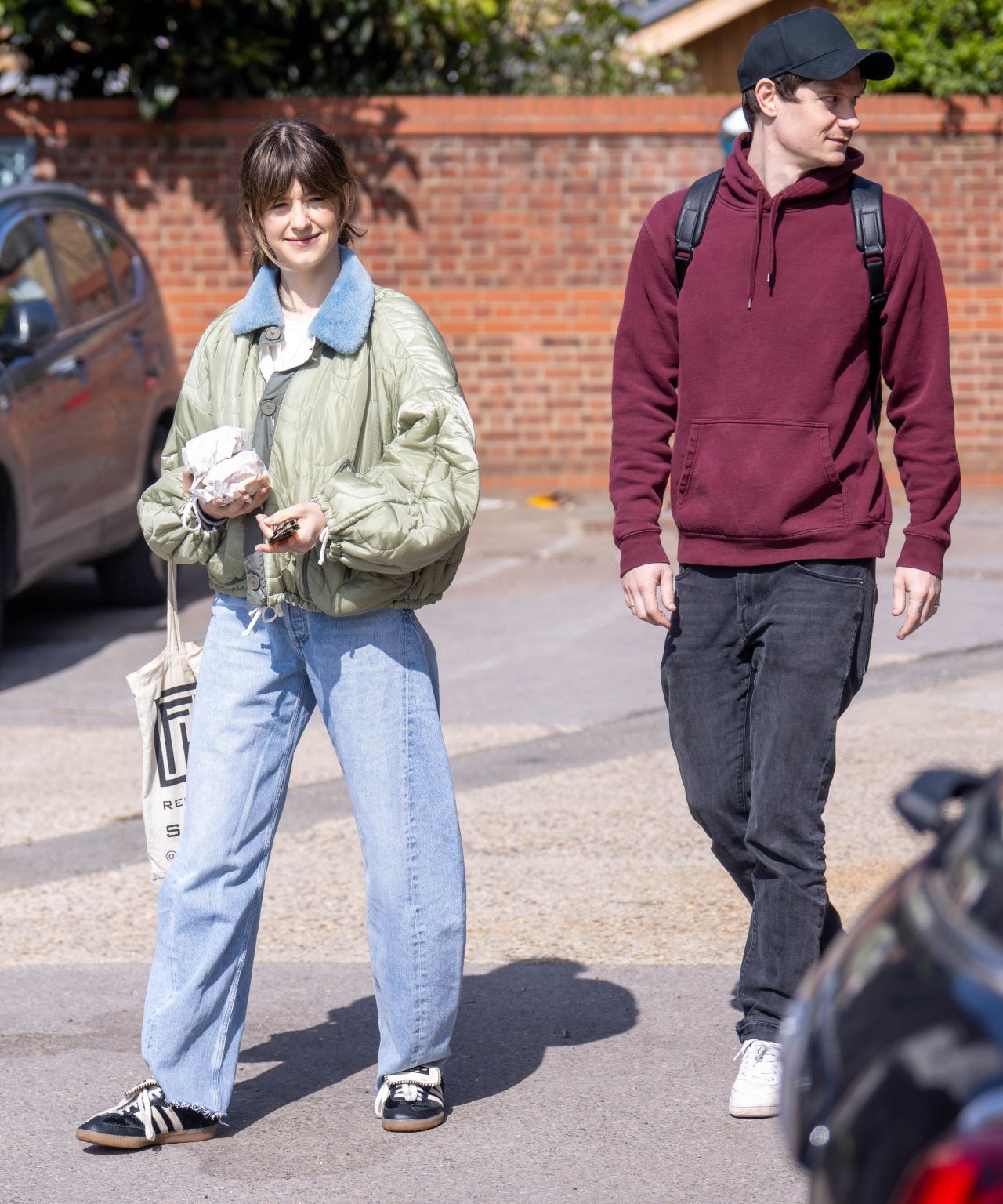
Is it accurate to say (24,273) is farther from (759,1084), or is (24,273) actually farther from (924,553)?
(759,1084)

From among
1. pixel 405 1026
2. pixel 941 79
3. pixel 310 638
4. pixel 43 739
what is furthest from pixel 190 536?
pixel 941 79

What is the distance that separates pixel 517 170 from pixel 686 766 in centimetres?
979

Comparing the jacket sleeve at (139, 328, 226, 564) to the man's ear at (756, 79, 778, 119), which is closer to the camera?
the jacket sleeve at (139, 328, 226, 564)

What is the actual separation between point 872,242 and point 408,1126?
2022 millimetres

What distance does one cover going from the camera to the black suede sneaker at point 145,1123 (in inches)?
144

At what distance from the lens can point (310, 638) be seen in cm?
366

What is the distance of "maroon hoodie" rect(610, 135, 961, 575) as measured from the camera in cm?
373

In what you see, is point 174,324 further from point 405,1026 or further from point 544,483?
point 405,1026

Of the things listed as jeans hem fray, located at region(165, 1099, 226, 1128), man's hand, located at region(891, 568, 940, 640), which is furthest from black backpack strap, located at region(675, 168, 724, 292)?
jeans hem fray, located at region(165, 1099, 226, 1128)

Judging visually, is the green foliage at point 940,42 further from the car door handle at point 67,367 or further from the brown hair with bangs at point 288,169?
the brown hair with bangs at point 288,169

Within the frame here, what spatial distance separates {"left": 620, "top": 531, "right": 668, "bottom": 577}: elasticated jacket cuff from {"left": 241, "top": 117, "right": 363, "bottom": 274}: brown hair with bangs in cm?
91

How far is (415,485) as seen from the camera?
11.7 feet

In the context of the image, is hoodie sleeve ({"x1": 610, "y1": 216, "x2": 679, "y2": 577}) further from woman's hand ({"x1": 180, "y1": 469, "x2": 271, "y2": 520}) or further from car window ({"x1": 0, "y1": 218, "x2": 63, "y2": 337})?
car window ({"x1": 0, "y1": 218, "x2": 63, "y2": 337})

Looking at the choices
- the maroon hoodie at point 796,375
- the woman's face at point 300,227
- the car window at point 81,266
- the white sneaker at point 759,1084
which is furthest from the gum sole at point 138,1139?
the car window at point 81,266
